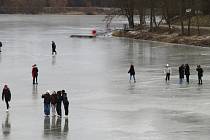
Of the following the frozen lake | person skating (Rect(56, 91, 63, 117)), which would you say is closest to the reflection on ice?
the frozen lake

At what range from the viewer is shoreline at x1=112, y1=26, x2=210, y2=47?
195 feet

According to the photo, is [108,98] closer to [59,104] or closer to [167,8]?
[59,104]

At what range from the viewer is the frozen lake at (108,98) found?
783 inches

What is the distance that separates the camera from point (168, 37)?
217ft

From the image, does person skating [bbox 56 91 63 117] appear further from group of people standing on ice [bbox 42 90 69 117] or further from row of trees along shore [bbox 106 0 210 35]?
row of trees along shore [bbox 106 0 210 35]

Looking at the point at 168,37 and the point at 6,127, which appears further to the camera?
the point at 168,37

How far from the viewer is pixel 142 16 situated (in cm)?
8188

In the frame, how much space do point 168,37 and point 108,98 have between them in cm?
4000

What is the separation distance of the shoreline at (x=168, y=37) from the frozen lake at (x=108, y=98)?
10207 millimetres

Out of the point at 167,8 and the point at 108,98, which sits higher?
the point at 167,8

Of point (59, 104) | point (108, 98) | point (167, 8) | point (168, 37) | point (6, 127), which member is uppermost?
point (167, 8)

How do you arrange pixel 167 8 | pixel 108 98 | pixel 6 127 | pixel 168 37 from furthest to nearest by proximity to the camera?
pixel 167 8, pixel 168 37, pixel 108 98, pixel 6 127

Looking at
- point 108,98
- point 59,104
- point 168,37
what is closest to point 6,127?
point 59,104

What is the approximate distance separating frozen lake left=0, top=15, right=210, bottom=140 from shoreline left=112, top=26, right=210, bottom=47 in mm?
10207
